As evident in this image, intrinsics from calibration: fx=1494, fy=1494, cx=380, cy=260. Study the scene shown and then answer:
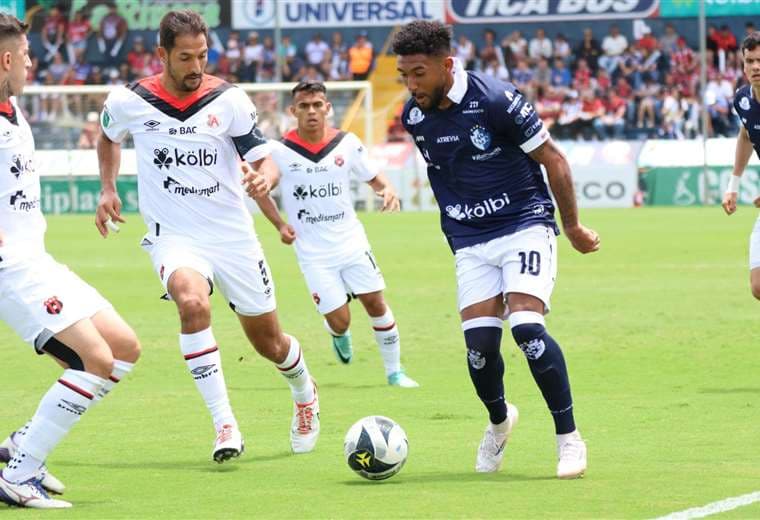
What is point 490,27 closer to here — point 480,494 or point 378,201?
point 378,201

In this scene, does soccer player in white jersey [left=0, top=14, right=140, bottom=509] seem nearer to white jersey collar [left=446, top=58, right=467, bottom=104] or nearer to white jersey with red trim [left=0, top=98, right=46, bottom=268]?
white jersey with red trim [left=0, top=98, right=46, bottom=268]

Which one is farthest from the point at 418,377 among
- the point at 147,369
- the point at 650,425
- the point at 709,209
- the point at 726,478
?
the point at 709,209

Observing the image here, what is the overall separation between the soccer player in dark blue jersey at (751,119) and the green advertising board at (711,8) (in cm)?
2566

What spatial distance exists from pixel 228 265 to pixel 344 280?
397 cm

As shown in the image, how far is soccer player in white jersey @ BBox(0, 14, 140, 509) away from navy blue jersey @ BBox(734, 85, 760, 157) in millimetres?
5810

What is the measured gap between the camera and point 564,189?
733cm

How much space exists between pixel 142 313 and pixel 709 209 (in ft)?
59.1

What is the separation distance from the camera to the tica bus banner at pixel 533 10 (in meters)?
38.3

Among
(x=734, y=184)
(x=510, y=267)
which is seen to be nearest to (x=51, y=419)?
(x=510, y=267)

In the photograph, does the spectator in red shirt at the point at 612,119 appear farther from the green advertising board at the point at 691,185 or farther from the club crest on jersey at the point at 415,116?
the club crest on jersey at the point at 415,116

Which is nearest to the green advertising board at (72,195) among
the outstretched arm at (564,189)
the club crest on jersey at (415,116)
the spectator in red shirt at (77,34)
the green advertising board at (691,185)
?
the spectator in red shirt at (77,34)

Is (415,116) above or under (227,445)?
above

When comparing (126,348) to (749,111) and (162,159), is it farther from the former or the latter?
(749,111)

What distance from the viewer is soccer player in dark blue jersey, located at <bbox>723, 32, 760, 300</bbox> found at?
1053 centimetres
